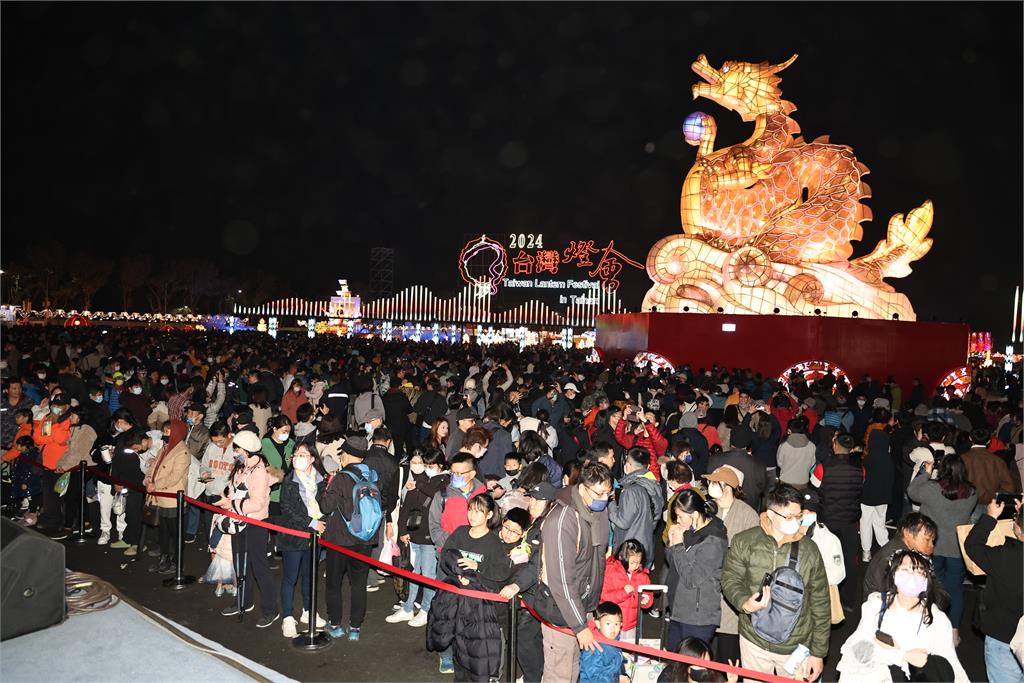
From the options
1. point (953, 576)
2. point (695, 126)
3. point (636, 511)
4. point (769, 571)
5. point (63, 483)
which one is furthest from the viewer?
point (695, 126)

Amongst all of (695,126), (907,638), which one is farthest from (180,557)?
(695,126)

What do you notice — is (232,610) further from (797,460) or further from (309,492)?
(797,460)

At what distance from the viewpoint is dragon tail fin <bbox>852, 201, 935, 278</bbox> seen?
2439cm

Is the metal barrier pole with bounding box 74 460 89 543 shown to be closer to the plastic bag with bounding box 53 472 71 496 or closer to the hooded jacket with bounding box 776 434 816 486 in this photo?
the plastic bag with bounding box 53 472 71 496

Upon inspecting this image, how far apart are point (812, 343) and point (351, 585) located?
66.5 ft

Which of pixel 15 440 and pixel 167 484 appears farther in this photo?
pixel 15 440

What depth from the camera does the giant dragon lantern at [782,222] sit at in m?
24.6

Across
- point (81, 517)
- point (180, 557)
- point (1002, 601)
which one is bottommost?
point (180, 557)

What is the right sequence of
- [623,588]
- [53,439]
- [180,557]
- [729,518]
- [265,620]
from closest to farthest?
[623,588] → [729,518] → [265,620] → [180,557] → [53,439]

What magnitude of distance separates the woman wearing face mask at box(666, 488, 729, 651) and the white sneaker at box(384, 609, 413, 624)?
2.74 meters

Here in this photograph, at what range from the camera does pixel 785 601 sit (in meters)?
4.28


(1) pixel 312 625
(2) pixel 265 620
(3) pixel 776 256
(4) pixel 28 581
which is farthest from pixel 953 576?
(3) pixel 776 256

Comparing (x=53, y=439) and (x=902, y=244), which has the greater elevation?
(x=902, y=244)

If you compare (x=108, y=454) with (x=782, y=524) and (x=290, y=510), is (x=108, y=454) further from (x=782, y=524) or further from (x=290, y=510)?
(x=782, y=524)
